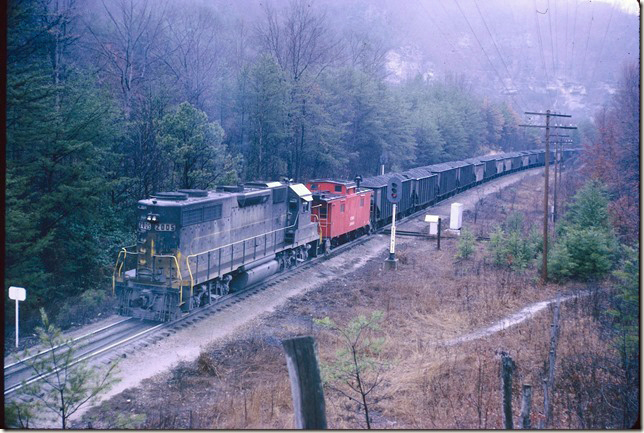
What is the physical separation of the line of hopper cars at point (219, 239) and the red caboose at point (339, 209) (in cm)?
5

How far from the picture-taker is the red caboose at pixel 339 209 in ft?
82.7

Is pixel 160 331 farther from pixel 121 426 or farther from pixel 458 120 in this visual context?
pixel 458 120

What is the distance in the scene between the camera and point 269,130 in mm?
35844

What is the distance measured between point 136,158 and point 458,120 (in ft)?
164

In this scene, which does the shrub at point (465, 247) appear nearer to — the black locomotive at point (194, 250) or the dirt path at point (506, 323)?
the dirt path at point (506, 323)

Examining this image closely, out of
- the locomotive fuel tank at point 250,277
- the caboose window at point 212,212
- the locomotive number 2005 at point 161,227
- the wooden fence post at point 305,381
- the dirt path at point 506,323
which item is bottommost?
the dirt path at point 506,323

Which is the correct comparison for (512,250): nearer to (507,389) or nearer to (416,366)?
(416,366)

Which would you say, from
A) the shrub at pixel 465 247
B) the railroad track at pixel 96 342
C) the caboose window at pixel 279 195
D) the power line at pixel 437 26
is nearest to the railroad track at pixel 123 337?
the railroad track at pixel 96 342

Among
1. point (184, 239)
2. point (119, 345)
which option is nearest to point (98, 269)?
point (184, 239)

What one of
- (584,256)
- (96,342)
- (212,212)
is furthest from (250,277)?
(584,256)

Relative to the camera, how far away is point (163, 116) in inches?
972

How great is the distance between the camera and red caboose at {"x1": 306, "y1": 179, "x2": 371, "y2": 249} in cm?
2520

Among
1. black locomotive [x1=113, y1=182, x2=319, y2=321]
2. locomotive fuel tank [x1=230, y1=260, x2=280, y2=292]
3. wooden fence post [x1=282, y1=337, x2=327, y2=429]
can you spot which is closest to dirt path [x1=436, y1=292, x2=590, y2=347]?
locomotive fuel tank [x1=230, y1=260, x2=280, y2=292]

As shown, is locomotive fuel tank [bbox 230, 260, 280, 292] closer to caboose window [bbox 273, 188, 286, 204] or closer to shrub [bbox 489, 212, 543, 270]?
caboose window [bbox 273, 188, 286, 204]
